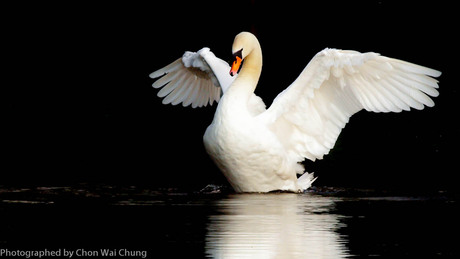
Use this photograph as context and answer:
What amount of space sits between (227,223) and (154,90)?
8776 mm

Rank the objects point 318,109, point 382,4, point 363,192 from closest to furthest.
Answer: point 363,192
point 318,109
point 382,4

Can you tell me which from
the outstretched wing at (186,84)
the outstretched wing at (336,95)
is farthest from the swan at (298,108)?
the outstretched wing at (186,84)

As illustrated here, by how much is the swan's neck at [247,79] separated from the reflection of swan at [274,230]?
1130 mm

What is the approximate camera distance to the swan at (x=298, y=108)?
8.56m

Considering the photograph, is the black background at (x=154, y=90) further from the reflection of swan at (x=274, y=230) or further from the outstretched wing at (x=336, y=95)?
the reflection of swan at (x=274, y=230)

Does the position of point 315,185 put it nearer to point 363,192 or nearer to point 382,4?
point 363,192

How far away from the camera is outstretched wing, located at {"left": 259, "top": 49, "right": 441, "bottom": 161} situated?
8.70 metres

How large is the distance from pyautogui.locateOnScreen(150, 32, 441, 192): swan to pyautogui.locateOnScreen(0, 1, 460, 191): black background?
557 mm

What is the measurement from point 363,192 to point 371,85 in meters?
0.93

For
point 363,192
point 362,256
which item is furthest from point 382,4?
point 362,256

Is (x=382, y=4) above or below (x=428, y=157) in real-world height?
above

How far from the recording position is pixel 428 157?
34.5ft

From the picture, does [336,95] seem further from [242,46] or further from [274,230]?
[274,230]

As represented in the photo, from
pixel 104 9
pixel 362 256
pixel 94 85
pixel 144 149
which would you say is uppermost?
pixel 104 9
